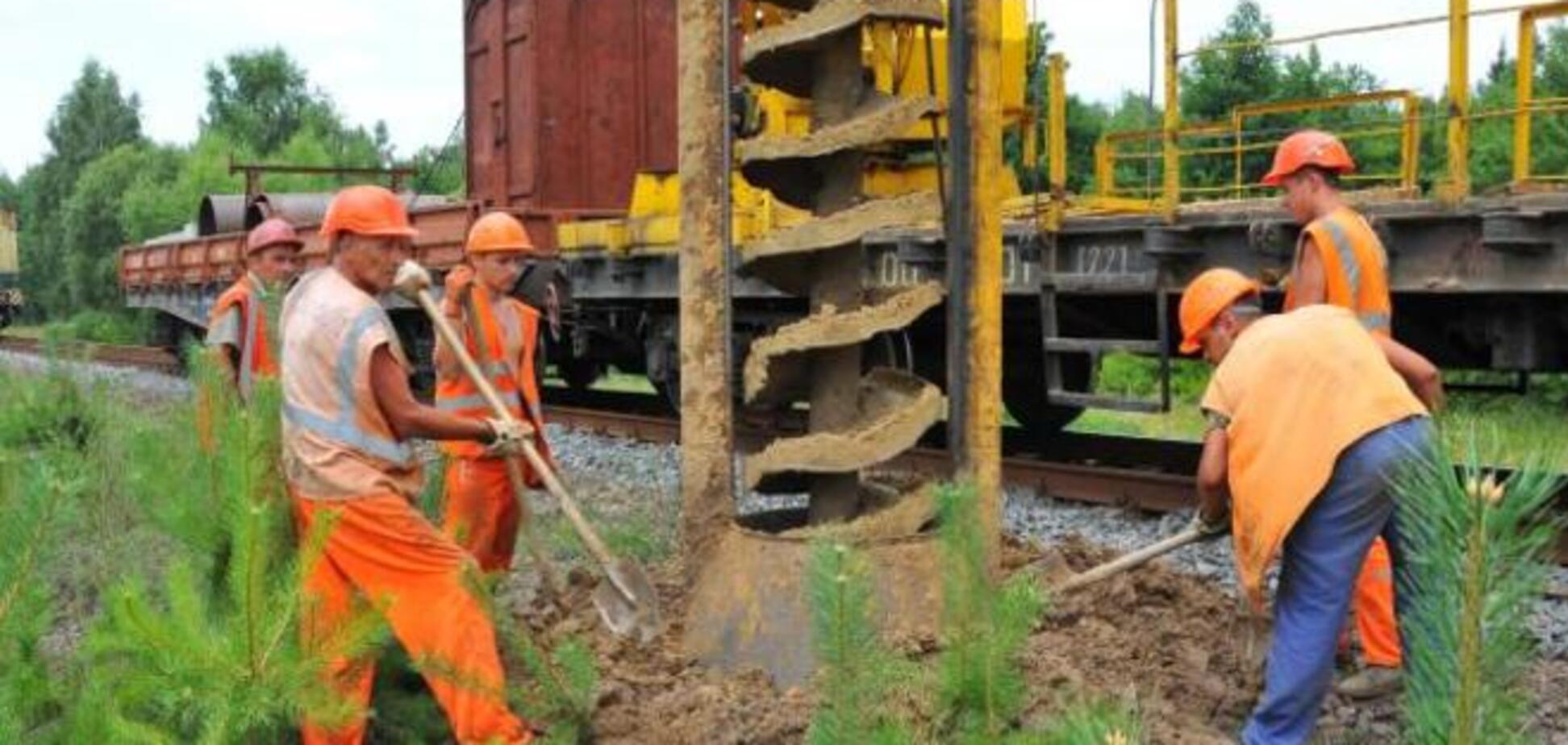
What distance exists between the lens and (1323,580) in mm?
3621

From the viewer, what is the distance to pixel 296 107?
6694cm

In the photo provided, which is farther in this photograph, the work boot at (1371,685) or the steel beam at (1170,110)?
the steel beam at (1170,110)

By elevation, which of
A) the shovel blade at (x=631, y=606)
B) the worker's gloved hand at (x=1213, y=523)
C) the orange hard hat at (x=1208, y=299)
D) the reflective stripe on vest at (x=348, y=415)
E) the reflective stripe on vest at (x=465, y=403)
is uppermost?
the orange hard hat at (x=1208, y=299)

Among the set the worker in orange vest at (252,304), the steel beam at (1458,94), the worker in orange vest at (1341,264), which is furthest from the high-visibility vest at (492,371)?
the steel beam at (1458,94)

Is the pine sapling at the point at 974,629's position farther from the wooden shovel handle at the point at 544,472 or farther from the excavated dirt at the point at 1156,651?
the wooden shovel handle at the point at 544,472

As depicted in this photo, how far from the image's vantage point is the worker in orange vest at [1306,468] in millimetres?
3541

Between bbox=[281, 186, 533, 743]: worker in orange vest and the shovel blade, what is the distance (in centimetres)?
53

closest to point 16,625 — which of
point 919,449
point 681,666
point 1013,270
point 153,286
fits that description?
point 681,666

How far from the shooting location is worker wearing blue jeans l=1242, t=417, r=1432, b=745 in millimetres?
3555

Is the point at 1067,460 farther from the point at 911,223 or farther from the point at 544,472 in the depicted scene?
the point at 544,472

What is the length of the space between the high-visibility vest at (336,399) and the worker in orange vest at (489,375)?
1.34 m

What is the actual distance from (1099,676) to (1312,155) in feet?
5.98

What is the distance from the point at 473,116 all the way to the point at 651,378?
4.25 m

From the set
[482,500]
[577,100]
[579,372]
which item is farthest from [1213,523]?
[579,372]
